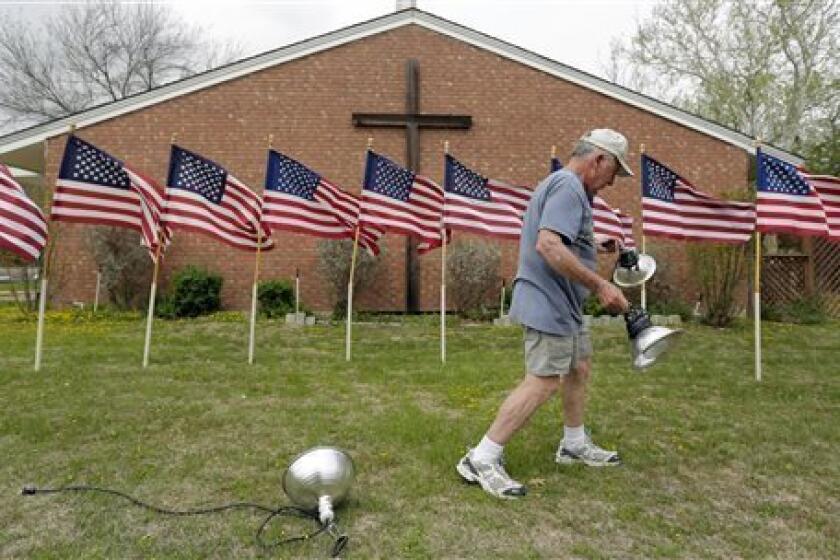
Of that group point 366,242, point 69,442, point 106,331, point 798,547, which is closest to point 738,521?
point 798,547

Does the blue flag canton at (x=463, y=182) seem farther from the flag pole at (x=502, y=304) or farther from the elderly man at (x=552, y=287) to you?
the flag pole at (x=502, y=304)

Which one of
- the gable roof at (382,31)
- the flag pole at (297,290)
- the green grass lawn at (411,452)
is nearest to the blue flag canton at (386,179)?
the green grass lawn at (411,452)

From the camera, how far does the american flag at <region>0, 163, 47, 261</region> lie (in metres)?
6.33

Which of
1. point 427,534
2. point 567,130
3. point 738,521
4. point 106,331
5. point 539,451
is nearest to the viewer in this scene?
point 427,534

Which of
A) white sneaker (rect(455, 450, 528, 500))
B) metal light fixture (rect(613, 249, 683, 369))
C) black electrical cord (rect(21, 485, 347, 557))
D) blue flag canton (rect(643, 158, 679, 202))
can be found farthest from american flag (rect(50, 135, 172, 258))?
blue flag canton (rect(643, 158, 679, 202))

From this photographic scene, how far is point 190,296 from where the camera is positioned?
12273 mm

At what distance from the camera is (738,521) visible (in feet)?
11.4

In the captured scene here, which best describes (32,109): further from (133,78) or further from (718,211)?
(718,211)

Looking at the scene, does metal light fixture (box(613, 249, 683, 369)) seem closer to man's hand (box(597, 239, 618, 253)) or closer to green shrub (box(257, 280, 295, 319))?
man's hand (box(597, 239, 618, 253))

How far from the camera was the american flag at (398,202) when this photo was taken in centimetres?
790

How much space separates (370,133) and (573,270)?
1046 centimetres

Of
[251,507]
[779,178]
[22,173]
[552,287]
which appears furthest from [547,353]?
[22,173]

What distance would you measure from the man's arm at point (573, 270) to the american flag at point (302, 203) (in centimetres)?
466

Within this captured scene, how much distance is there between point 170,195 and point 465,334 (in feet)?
16.3
